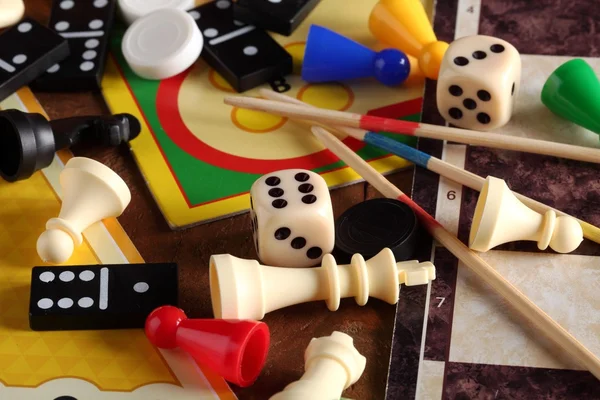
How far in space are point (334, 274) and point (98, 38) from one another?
0.64 meters

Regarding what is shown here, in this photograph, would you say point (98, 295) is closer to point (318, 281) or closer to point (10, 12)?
point (318, 281)

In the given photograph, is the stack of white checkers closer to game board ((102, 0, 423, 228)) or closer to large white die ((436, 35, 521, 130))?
game board ((102, 0, 423, 228))

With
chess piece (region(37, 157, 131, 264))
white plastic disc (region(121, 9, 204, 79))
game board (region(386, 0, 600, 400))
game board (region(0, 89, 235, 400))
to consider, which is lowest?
game board (region(0, 89, 235, 400))

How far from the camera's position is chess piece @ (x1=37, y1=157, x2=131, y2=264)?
1.19m

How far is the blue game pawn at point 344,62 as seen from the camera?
1394mm

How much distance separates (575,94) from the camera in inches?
51.4

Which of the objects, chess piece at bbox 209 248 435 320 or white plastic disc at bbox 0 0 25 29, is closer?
chess piece at bbox 209 248 435 320

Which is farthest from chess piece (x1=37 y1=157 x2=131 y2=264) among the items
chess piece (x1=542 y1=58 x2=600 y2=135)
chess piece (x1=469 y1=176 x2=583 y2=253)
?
chess piece (x1=542 y1=58 x2=600 y2=135)

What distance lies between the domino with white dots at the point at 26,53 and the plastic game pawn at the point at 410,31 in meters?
0.51

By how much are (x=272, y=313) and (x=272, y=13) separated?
1.82 ft

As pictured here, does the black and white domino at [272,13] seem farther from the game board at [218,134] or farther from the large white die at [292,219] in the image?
the large white die at [292,219]

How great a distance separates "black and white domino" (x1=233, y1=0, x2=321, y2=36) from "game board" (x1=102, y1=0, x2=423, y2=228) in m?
0.03

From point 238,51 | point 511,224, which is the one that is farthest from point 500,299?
point 238,51

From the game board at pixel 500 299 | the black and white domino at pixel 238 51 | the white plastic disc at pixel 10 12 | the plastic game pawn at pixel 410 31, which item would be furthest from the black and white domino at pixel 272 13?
the white plastic disc at pixel 10 12
